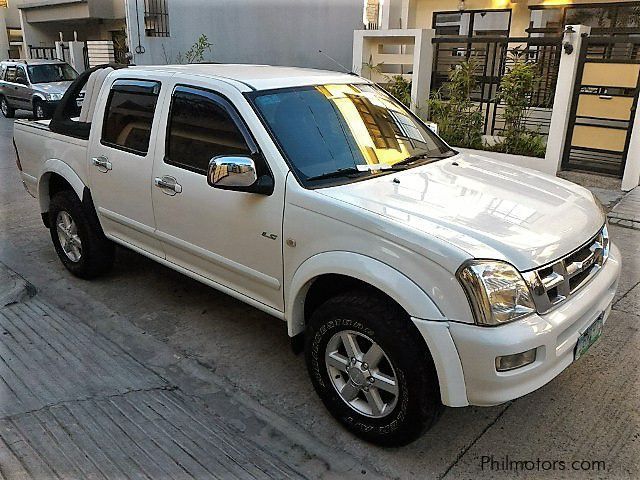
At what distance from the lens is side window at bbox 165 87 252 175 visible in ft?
11.2

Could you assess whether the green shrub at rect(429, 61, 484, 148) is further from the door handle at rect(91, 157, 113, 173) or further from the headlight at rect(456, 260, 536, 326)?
the headlight at rect(456, 260, 536, 326)

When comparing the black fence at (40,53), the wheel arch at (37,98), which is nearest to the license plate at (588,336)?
the wheel arch at (37,98)

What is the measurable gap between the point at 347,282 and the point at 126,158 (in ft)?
6.99

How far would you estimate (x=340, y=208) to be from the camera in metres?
2.80

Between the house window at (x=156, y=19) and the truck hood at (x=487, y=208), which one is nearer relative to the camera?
the truck hood at (x=487, y=208)

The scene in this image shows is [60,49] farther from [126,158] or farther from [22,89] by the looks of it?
[126,158]

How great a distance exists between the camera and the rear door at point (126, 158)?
3969mm

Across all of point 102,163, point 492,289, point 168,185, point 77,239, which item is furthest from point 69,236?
point 492,289

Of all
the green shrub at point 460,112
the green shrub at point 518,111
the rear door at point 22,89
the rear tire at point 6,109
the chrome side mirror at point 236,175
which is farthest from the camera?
the rear tire at point 6,109

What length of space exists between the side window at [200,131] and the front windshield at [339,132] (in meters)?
0.23

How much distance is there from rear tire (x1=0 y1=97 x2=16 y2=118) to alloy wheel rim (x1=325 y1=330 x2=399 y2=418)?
1797 cm

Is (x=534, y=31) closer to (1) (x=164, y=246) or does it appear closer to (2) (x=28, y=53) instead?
(1) (x=164, y=246)

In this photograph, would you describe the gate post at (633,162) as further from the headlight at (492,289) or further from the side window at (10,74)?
the side window at (10,74)

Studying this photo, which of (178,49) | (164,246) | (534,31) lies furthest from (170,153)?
(178,49)
